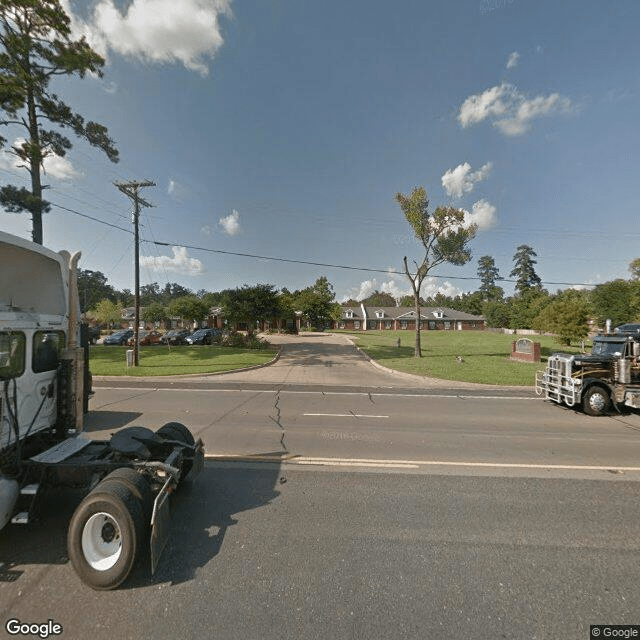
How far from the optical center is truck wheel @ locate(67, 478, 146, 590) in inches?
105

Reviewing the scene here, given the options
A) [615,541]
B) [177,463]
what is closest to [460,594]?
[615,541]

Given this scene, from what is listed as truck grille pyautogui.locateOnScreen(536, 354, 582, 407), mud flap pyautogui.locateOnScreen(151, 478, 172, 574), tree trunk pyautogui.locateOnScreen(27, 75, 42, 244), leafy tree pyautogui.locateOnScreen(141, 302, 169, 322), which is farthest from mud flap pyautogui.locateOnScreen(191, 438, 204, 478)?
leafy tree pyautogui.locateOnScreen(141, 302, 169, 322)

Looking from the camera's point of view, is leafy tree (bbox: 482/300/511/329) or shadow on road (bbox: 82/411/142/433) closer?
shadow on road (bbox: 82/411/142/433)

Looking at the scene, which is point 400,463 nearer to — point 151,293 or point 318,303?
point 318,303

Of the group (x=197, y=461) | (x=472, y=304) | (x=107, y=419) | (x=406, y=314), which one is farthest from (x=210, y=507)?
(x=472, y=304)

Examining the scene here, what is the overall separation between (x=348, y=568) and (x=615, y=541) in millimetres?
2841

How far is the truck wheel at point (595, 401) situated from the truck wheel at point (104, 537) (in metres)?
10.6

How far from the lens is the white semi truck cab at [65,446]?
276 cm

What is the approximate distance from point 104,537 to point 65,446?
4.54ft

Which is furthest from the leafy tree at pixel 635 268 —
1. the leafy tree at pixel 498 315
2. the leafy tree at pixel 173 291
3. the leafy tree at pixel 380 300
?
the leafy tree at pixel 173 291

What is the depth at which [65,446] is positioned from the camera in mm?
3727

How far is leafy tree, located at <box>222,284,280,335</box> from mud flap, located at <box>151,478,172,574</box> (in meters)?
22.8

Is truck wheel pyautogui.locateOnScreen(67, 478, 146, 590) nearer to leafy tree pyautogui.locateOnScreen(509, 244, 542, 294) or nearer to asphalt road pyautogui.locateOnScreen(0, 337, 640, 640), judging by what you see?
asphalt road pyautogui.locateOnScreen(0, 337, 640, 640)

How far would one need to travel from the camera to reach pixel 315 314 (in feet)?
190
